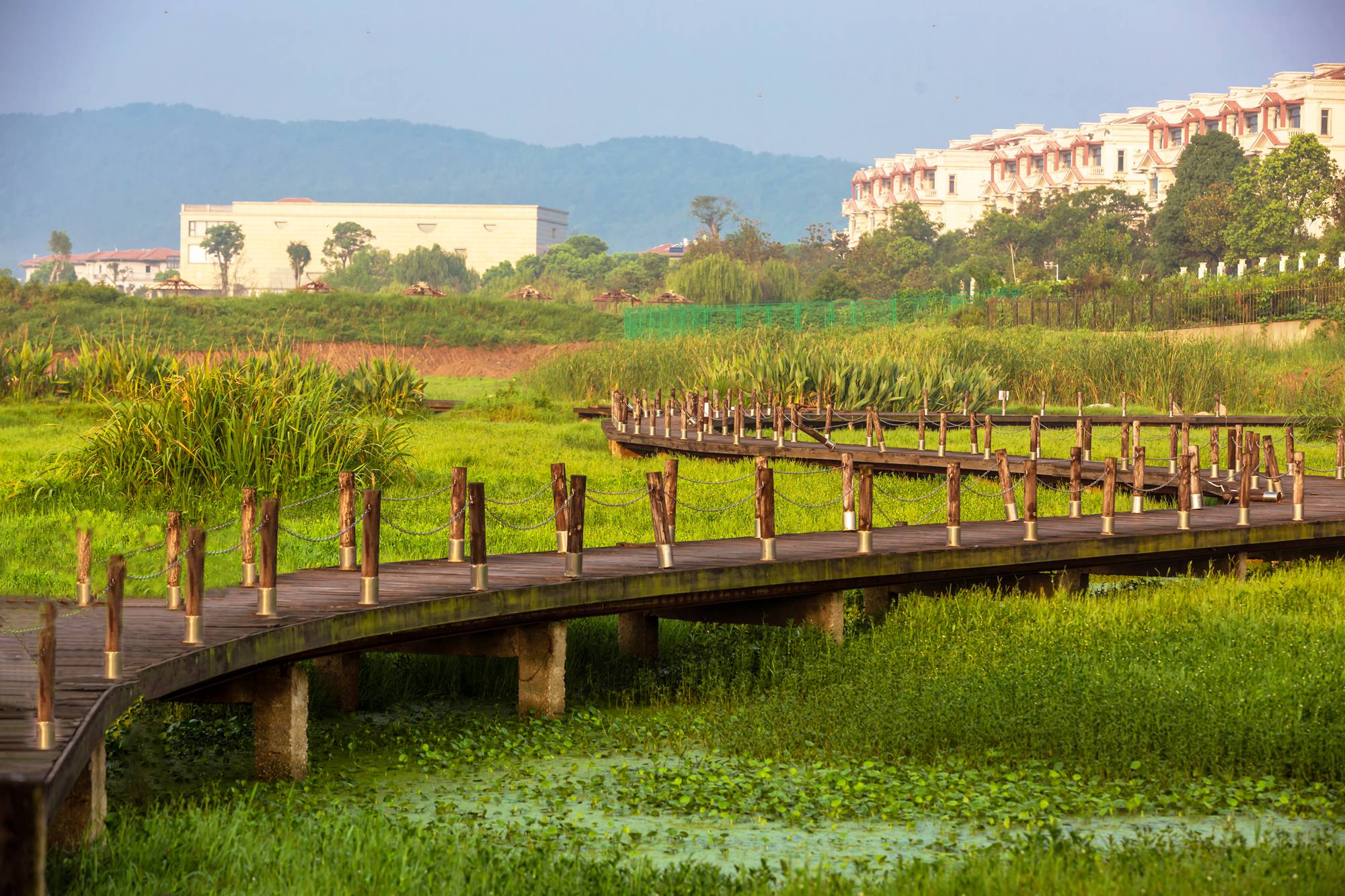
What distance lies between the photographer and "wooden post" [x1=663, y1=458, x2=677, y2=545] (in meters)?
12.6

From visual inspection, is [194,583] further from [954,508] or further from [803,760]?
[954,508]

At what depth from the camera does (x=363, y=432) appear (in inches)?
747

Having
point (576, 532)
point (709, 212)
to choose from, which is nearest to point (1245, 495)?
point (576, 532)

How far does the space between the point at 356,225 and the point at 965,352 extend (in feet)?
378

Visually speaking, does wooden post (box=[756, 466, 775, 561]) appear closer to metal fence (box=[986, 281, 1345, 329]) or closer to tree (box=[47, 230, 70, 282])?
metal fence (box=[986, 281, 1345, 329])

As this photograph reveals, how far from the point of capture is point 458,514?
40.3 ft

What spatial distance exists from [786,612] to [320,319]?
184 ft

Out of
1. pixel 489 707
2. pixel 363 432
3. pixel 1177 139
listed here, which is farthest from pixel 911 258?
pixel 489 707

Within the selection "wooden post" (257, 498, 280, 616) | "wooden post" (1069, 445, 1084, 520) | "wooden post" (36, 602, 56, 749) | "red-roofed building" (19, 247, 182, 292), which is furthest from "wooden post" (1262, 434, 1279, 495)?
"red-roofed building" (19, 247, 182, 292)

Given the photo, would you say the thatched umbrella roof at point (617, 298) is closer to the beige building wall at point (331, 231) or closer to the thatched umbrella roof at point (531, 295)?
the thatched umbrella roof at point (531, 295)

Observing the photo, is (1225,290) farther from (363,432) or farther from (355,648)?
(355,648)

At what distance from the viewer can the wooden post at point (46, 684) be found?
7.13 metres

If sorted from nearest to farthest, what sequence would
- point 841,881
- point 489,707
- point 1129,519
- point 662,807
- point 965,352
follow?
1. point 841,881
2. point 662,807
3. point 489,707
4. point 1129,519
5. point 965,352

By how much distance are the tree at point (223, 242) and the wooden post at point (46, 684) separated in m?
138
